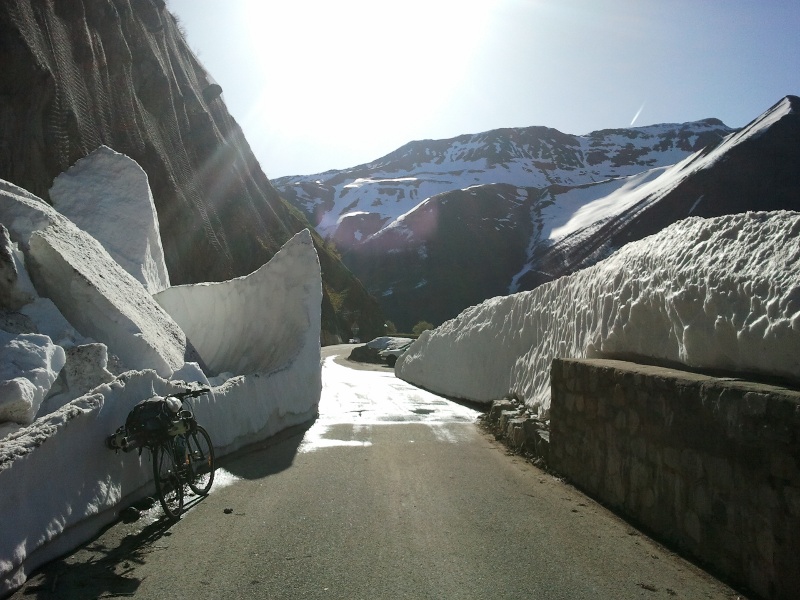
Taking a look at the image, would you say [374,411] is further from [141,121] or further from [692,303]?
[141,121]

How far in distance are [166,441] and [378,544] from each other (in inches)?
77.3

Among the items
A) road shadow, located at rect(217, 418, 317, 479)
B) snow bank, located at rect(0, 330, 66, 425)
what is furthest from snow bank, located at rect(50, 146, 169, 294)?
snow bank, located at rect(0, 330, 66, 425)

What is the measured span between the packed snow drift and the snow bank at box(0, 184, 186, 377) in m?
0.02

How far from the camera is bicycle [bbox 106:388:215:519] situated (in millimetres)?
4957

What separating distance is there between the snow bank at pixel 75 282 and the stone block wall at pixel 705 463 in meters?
6.76

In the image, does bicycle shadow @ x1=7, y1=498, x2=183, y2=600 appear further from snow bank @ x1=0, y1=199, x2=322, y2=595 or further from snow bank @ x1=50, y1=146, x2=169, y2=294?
snow bank @ x1=50, y1=146, x2=169, y2=294

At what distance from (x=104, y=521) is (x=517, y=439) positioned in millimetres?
5707

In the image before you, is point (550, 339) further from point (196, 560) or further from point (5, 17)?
point (5, 17)

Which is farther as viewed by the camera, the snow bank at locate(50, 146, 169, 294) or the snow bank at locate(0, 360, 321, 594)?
the snow bank at locate(50, 146, 169, 294)

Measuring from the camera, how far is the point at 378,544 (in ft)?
15.6

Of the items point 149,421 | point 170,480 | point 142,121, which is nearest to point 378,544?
point 170,480

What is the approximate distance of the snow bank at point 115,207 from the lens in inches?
590

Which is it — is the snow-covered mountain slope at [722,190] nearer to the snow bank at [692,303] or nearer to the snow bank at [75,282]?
the snow bank at [692,303]

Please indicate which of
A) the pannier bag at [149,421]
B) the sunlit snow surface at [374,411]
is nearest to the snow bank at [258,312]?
the sunlit snow surface at [374,411]
